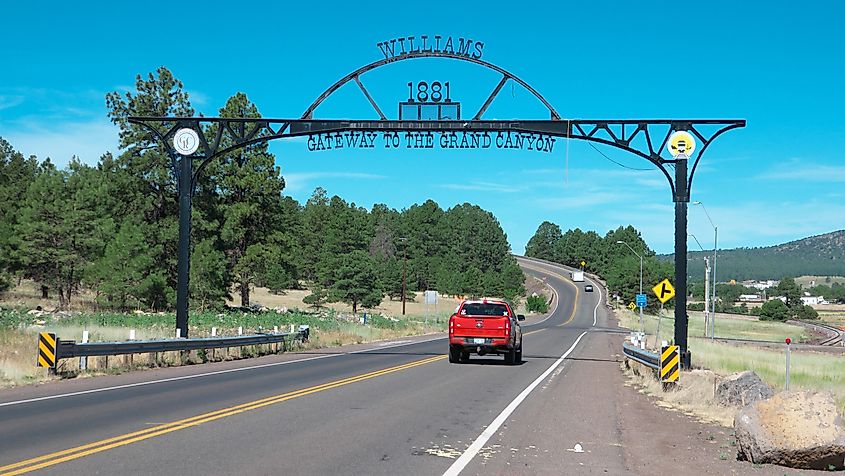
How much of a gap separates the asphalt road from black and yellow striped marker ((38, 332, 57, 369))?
0.93 m

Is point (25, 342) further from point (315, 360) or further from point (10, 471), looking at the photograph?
point (10, 471)

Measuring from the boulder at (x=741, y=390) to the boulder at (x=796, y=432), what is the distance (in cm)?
503

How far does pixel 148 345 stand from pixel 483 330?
9683 mm

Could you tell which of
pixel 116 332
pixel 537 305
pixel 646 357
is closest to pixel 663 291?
pixel 646 357

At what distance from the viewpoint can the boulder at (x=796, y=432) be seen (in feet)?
31.1

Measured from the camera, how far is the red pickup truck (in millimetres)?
25766

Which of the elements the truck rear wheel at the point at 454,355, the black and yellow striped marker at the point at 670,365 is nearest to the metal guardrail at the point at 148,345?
the truck rear wheel at the point at 454,355

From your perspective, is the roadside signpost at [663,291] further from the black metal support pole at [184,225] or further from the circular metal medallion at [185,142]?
the circular metal medallion at [185,142]

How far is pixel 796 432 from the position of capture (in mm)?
9633

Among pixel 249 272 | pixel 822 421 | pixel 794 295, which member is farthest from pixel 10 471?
pixel 794 295

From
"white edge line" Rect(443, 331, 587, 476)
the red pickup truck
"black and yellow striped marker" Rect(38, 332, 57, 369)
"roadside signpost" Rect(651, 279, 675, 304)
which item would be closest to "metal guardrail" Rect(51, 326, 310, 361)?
"black and yellow striped marker" Rect(38, 332, 57, 369)

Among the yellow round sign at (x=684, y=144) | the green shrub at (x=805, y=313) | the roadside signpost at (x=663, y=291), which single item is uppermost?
the yellow round sign at (x=684, y=144)

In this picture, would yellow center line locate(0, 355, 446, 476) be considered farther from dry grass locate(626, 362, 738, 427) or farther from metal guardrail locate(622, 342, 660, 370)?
metal guardrail locate(622, 342, 660, 370)

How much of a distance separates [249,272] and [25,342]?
40156mm
